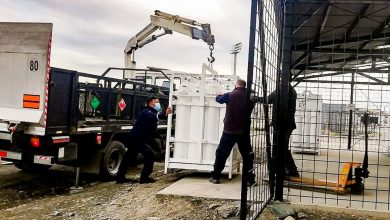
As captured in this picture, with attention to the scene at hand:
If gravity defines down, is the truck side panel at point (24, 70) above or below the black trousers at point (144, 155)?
above

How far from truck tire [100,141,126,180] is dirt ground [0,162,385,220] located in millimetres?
276

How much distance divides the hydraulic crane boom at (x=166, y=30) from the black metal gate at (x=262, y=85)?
7519 millimetres

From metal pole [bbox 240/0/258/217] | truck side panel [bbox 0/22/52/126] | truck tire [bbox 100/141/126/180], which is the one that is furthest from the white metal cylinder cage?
metal pole [bbox 240/0/258/217]

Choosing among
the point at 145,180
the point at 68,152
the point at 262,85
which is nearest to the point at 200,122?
the point at 145,180

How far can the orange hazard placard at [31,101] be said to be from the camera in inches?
281

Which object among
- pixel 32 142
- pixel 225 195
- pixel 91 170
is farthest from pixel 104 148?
pixel 225 195

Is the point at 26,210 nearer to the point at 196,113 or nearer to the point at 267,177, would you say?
the point at 196,113

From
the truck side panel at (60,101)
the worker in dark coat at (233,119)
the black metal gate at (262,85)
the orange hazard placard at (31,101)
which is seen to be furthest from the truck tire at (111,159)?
the black metal gate at (262,85)

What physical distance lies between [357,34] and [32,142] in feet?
27.2

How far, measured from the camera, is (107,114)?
29.3 feet

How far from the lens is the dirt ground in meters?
5.58

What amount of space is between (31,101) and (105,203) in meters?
2.31

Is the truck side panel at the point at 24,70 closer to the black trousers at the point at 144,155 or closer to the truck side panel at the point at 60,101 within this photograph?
the truck side panel at the point at 60,101

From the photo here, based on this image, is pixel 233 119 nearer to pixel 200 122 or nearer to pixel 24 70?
pixel 200 122
